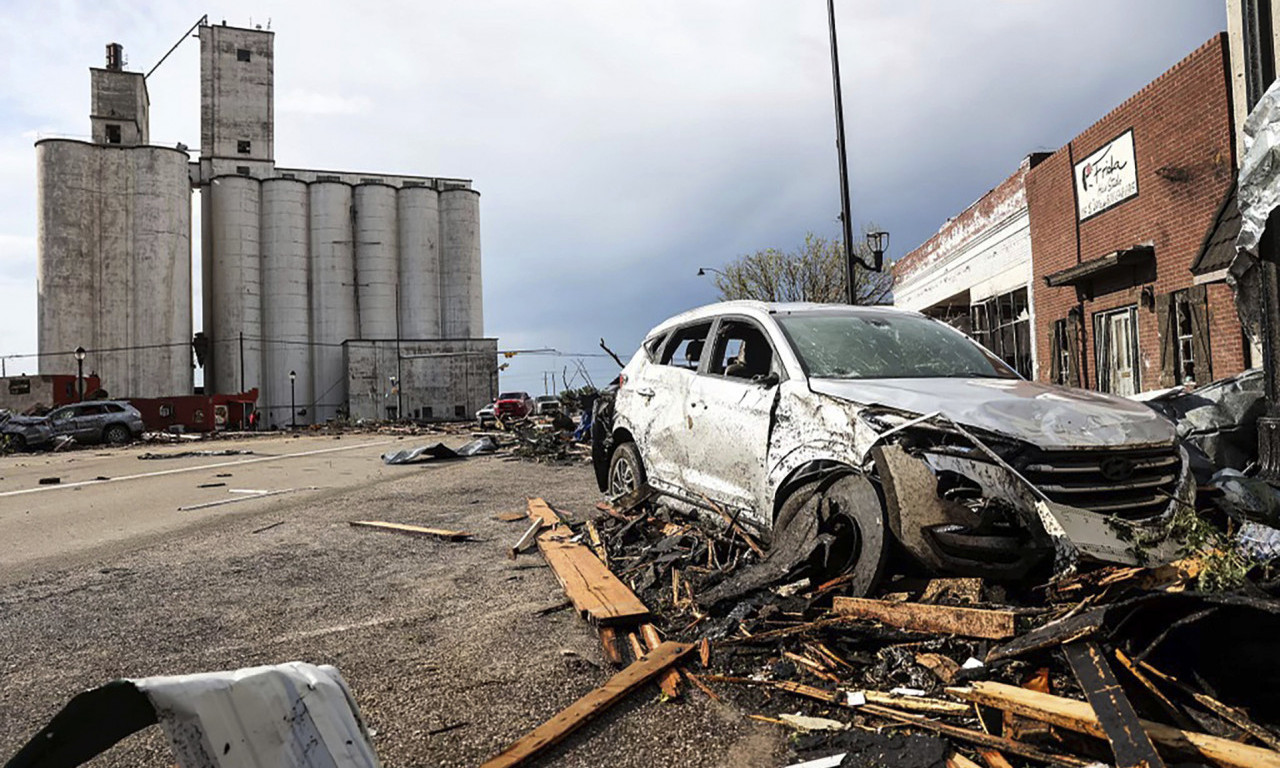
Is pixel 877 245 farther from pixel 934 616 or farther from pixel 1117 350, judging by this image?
pixel 934 616

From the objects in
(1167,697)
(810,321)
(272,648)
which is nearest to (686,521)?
(810,321)

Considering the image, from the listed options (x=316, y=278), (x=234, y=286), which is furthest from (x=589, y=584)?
(x=316, y=278)

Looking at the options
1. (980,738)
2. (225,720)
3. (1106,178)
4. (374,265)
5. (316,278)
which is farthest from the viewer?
(374,265)

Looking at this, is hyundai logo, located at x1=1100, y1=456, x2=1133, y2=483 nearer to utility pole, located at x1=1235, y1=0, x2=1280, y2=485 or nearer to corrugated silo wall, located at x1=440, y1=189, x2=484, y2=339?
utility pole, located at x1=1235, y1=0, x2=1280, y2=485

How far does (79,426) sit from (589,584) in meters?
31.5

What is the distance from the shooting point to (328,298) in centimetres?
5444

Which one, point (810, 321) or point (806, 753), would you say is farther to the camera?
point (810, 321)

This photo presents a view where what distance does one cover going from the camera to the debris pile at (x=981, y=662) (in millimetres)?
2539

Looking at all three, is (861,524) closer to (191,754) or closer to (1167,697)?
(1167,697)

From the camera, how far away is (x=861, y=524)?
3895mm

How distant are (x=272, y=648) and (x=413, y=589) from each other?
4.25ft

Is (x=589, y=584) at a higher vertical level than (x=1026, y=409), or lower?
lower

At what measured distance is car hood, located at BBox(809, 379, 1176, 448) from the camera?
3.64 metres

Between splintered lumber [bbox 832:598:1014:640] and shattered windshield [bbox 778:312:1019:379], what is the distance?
1486 millimetres
